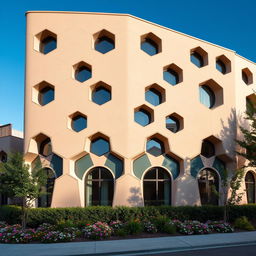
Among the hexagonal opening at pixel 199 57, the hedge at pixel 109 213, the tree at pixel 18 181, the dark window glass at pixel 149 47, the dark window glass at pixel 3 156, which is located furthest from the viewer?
the dark window glass at pixel 3 156

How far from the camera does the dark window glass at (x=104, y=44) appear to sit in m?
19.3

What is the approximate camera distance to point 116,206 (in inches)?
625

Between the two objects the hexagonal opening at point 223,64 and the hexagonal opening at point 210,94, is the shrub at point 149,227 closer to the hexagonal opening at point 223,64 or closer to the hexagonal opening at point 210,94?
the hexagonal opening at point 210,94

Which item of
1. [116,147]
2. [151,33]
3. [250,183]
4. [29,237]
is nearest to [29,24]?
[151,33]

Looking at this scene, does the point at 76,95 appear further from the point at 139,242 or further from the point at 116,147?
the point at 139,242

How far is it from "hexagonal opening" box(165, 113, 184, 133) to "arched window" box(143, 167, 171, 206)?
284cm

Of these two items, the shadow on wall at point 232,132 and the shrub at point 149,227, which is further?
the shadow on wall at point 232,132

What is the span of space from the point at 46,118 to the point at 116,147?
15.6 ft

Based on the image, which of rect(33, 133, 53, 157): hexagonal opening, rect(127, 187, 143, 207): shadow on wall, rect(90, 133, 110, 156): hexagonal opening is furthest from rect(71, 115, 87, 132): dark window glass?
rect(127, 187, 143, 207): shadow on wall

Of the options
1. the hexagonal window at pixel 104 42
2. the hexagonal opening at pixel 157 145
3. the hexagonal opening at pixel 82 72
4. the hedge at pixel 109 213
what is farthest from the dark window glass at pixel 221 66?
the hedge at pixel 109 213

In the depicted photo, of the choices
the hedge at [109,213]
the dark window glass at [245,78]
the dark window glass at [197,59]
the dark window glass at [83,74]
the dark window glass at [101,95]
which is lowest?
the hedge at [109,213]

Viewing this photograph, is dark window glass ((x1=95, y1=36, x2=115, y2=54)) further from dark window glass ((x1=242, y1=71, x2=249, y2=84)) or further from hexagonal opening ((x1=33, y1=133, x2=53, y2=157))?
dark window glass ((x1=242, y1=71, x2=249, y2=84))

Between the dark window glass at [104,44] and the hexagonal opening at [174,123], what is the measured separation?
6051mm

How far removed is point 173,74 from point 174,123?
3536 millimetres
